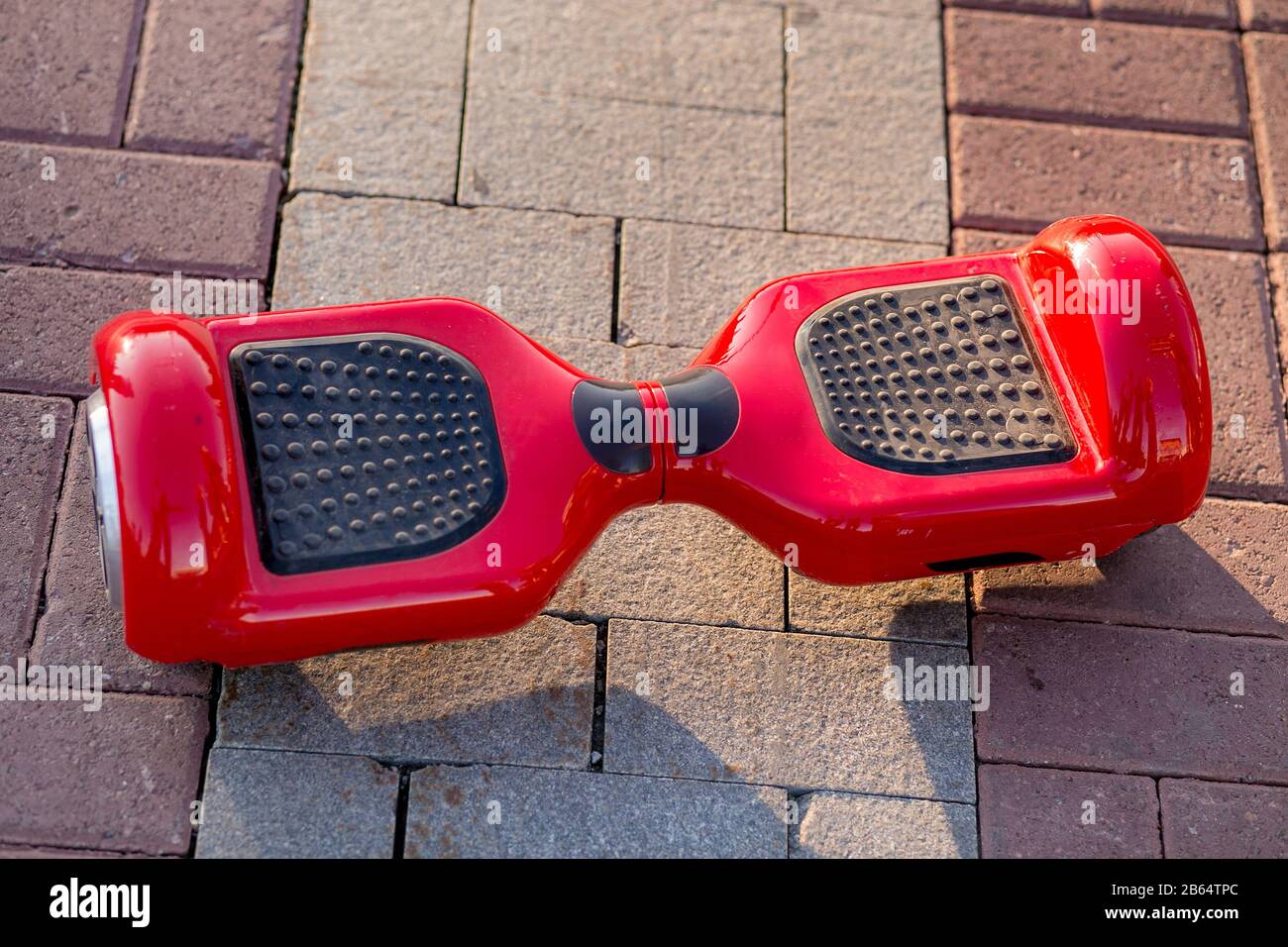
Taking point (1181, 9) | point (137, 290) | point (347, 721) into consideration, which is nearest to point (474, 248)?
point (137, 290)

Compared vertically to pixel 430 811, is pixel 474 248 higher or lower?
higher

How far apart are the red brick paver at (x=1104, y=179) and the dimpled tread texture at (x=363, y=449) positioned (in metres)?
1.30

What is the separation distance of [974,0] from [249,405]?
2.00 meters

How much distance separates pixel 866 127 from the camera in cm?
264

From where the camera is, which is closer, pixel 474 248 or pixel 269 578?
pixel 269 578

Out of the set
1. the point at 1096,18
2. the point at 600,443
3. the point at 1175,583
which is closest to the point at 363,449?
the point at 600,443

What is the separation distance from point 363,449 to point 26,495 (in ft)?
2.47

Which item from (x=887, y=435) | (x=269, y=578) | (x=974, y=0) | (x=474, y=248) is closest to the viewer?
(x=269, y=578)

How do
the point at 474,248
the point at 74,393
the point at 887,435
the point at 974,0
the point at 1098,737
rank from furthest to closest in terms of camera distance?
the point at 974,0 < the point at 474,248 < the point at 74,393 < the point at 1098,737 < the point at 887,435

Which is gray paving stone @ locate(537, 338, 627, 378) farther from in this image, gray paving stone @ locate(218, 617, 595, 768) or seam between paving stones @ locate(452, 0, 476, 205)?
gray paving stone @ locate(218, 617, 595, 768)

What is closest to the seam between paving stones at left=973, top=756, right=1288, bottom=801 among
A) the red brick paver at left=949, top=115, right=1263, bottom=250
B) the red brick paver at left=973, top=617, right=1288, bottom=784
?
the red brick paver at left=973, top=617, right=1288, bottom=784

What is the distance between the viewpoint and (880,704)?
6.70 ft

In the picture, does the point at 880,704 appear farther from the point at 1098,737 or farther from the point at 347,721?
the point at 347,721
